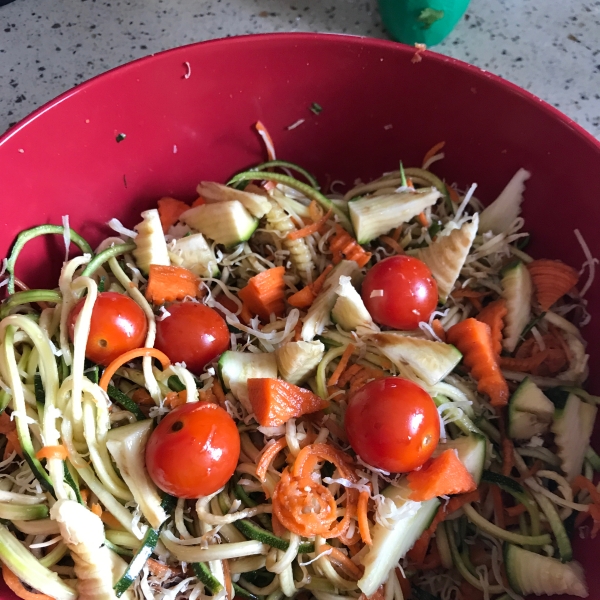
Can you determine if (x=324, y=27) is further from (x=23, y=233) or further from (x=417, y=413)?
(x=417, y=413)

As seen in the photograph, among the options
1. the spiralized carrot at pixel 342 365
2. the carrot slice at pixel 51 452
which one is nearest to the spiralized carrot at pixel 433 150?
the spiralized carrot at pixel 342 365

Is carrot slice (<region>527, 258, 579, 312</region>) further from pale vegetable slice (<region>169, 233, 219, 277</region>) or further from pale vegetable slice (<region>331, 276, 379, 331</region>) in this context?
pale vegetable slice (<region>169, 233, 219, 277</region>)

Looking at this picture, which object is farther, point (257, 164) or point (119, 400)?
point (257, 164)

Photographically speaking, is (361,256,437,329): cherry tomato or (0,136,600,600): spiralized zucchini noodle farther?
(361,256,437,329): cherry tomato

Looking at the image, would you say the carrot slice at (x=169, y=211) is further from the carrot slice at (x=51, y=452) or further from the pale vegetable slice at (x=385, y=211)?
the carrot slice at (x=51, y=452)

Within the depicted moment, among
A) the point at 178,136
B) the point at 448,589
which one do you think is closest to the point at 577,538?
the point at 448,589

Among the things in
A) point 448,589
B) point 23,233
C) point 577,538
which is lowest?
point 448,589

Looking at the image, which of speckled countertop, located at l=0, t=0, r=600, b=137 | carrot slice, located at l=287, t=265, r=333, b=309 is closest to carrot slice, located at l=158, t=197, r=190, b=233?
carrot slice, located at l=287, t=265, r=333, b=309
